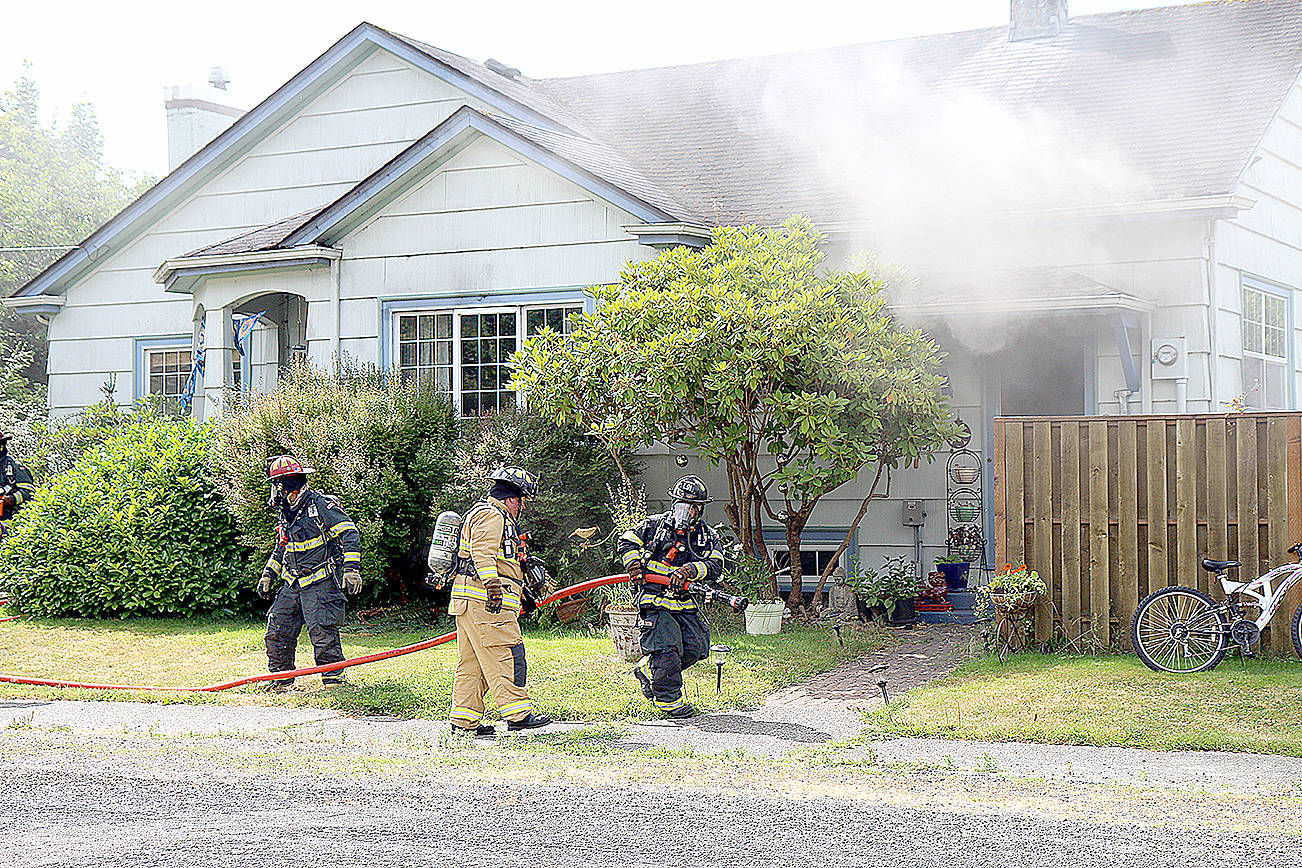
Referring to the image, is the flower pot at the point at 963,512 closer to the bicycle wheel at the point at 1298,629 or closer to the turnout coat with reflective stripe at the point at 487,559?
the bicycle wheel at the point at 1298,629

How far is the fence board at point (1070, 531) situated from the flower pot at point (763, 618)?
2.46 meters

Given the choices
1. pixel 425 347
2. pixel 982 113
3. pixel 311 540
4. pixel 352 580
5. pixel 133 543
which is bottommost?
pixel 352 580

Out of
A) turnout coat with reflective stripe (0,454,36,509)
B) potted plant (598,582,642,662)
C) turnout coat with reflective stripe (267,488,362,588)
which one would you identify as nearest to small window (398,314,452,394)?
turnout coat with reflective stripe (0,454,36,509)

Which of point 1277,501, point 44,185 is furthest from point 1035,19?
point 44,185

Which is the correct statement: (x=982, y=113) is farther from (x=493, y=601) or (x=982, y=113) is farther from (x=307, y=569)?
(x=493, y=601)

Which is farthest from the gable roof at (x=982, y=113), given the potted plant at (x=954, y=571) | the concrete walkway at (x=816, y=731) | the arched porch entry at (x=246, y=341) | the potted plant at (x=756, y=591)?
the concrete walkway at (x=816, y=731)

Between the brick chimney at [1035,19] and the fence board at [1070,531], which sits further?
the brick chimney at [1035,19]

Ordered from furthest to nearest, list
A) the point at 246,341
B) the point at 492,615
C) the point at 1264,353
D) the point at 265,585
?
the point at 246,341 → the point at 1264,353 → the point at 265,585 → the point at 492,615

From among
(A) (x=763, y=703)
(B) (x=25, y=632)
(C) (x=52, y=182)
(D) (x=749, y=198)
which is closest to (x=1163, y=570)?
(A) (x=763, y=703)

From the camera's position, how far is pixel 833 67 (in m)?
17.7

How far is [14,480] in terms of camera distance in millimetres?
13539

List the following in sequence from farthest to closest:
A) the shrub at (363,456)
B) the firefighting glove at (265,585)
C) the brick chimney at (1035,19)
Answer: the brick chimney at (1035,19)
the shrub at (363,456)
the firefighting glove at (265,585)

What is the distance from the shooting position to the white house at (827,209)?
41.5ft

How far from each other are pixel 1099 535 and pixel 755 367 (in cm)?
306
